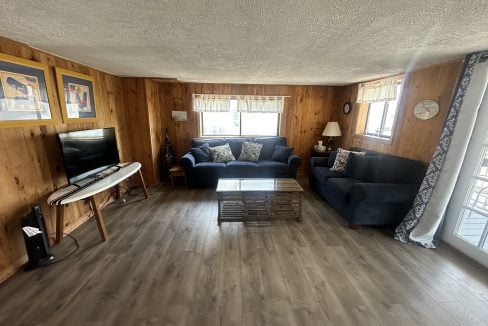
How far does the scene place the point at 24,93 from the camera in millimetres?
1904

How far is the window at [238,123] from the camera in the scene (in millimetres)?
4809

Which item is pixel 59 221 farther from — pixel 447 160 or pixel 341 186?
pixel 447 160

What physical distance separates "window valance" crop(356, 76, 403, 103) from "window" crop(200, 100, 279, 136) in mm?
1773

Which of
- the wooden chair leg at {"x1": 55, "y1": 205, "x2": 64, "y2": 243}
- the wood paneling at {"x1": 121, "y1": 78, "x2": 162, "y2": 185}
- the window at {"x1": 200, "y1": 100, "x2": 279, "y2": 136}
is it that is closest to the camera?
the wooden chair leg at {"x1": 55, "y1": 205, "x2": 64, "y2": 243}

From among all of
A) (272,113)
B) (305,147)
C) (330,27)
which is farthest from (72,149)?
(305,147)

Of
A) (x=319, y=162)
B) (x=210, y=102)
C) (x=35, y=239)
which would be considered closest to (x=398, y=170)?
(x=319, y=162)

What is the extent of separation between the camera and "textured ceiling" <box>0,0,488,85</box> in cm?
115

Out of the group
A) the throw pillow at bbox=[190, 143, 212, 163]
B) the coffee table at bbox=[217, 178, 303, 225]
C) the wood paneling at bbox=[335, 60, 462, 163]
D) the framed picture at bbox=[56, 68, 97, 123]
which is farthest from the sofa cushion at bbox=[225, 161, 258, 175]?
the framed picture at bbox=[56, 68, 97, 123]

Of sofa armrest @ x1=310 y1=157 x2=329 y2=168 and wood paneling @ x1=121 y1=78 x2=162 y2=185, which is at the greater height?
wood paneling @ x1=121 y1=78 x2=162 y2=185

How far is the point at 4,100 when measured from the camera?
5.68 ft

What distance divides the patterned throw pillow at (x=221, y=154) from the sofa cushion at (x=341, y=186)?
1.99 metres

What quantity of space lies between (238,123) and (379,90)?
9.25 ft

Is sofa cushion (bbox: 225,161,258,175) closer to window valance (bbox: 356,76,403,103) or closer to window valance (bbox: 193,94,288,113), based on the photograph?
window valance (bbox: 193,94,288,113)

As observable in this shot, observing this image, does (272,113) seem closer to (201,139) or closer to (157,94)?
(201,139)
